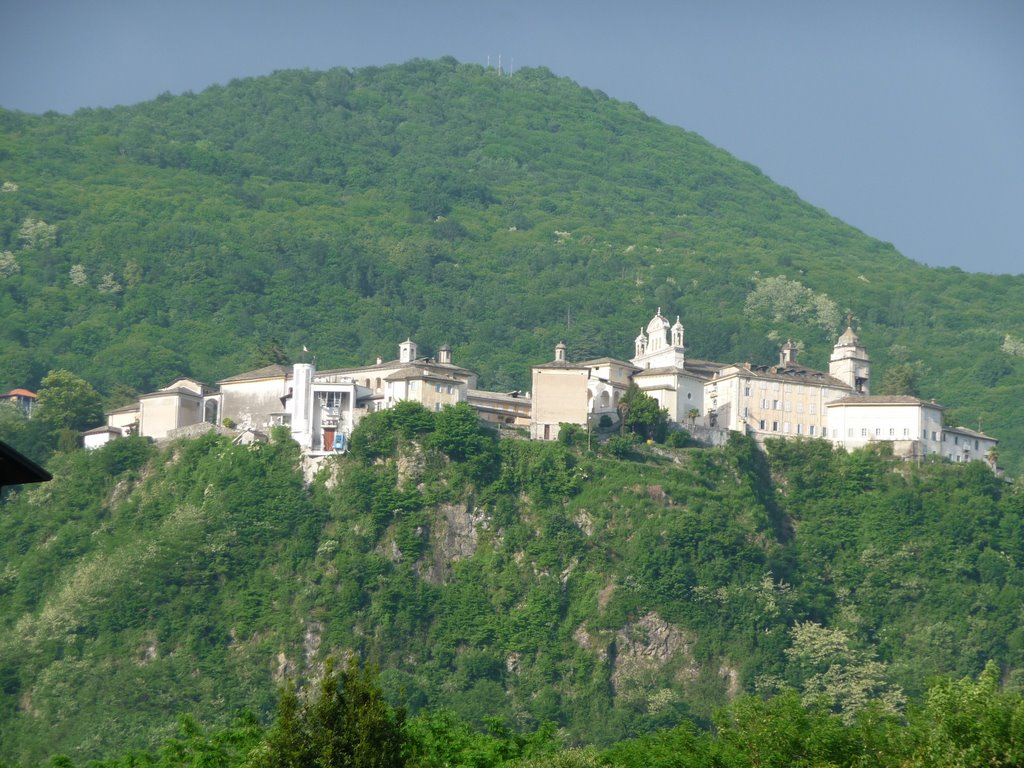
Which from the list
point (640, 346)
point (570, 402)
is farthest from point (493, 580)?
point (640, 346)

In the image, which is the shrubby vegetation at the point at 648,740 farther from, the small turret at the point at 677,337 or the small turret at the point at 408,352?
the small turret at the point at 677,337

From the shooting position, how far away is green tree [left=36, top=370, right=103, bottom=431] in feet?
380

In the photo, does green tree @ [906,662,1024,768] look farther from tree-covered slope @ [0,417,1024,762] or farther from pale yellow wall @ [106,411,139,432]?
pale yellow wall @ [106,411,139,432]

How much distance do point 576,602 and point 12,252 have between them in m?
81.7

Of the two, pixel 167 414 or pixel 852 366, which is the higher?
pixel 852 366

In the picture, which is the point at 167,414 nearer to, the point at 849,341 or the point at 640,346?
the point at 640,346

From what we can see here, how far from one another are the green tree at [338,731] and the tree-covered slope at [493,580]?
162 feet

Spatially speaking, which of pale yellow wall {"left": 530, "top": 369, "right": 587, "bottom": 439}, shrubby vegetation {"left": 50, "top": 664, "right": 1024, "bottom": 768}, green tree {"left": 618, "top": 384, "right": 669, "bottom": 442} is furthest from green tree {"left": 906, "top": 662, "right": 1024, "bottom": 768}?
pale yellow wall {"left": 530, "top": 369, "right": 587, "bottom": 439}

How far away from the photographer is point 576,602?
333 feet

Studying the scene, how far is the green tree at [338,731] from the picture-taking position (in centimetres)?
4384

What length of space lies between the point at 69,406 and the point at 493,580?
2782 cm

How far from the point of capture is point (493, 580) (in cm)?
10262

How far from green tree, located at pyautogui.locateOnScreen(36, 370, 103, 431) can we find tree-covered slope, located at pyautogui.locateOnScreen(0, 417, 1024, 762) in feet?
20.6


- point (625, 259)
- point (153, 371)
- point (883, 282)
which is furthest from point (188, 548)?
point (883, 282)
